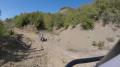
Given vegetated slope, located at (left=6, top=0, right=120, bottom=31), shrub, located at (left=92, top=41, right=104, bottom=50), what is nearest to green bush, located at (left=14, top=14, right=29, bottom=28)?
vegetated slope, located at (left=6, top=0, right=120, bottom=31)

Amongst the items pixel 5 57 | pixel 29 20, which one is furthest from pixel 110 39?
pixel 29 20

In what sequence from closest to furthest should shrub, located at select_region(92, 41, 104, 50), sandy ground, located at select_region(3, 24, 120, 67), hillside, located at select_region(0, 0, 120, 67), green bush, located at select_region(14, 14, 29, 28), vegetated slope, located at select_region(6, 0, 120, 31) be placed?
sandy ground, located at select_region(3, 24, 120, 67), hillside, located at select_region(0, 0, 120, 67), shrub, located at select_region(92, 41, 104, 50), vegetated slope, located at select_region(6, 0, 120, 31), green bush, located at select_region(14, 14, 29, 28)

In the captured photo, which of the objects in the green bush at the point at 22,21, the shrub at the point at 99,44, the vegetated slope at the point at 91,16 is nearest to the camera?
the shrub at the point at 99,44

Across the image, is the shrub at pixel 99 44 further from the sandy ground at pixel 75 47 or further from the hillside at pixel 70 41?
the sandy ground at pixel 75 47

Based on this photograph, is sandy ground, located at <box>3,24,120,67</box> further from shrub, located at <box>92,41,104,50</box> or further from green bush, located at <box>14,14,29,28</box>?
green bush, located at <box>14,14,29,28</box>

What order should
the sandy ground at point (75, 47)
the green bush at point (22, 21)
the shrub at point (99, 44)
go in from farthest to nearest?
the green bush at point (22, 21), the shrub at point (99, 44), the sandy ground at point (75, 47)

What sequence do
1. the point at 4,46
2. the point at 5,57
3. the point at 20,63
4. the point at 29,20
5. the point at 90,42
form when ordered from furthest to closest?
the point at 29,20 → the point at 90,42 → the point at 4,46 → the point at 5,57 → the point at 20,63

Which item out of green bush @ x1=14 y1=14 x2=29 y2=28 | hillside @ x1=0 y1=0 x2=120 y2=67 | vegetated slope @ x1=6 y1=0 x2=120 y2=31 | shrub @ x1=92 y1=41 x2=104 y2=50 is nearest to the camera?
hillside @ x1=0 y1=0 x2=120 y2=67

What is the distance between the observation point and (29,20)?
39.8 m

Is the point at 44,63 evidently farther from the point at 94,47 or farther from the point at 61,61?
the point at 94,47

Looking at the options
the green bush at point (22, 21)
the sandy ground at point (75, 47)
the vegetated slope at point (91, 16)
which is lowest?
the green bush at point (22, 21)

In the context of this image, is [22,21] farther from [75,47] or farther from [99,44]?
[99,44]

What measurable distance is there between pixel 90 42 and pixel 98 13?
5.84m

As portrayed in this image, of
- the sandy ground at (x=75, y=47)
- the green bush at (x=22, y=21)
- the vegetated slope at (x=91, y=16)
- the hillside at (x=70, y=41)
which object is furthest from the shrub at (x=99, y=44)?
the green bush at (x=22, y=21)
